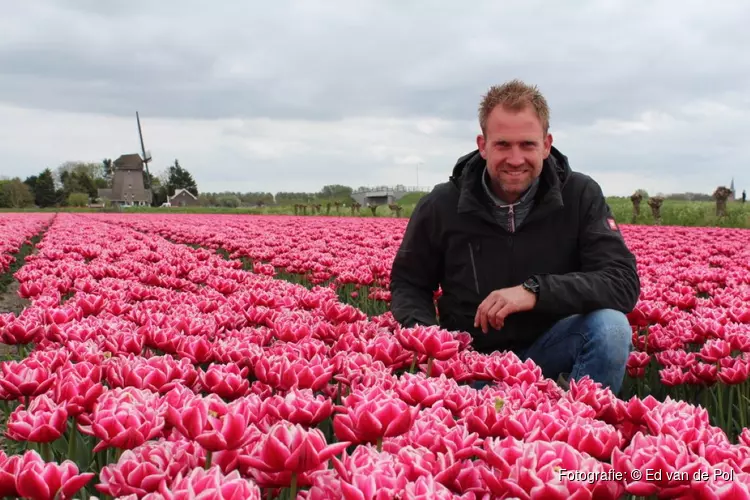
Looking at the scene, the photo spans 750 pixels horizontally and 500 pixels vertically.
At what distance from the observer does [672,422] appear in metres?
1.91

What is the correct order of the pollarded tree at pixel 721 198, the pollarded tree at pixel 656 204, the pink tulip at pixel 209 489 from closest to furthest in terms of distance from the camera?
1. the pink tulip at pixel 209 489
2. the pollarded tree at pixel 656 204
3. the pollarded tree at pixel 721 198

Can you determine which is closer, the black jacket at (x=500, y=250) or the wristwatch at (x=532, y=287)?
the wristwatch at (x=532, y=287)

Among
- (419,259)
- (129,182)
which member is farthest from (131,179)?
(419,259)

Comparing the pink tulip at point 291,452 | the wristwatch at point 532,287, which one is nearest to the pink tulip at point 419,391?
the pink tulip at point 291,452

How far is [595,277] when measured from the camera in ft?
12.7

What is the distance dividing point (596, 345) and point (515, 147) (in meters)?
A: 1.25

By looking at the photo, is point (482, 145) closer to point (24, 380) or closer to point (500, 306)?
point (500, 306)

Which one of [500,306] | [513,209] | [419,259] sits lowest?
[500,306]

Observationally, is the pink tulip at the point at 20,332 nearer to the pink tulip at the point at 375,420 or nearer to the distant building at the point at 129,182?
the pink tulip at the point at 375,420

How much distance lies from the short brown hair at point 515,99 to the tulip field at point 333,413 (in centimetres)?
143

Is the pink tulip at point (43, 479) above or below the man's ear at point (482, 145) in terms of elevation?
below

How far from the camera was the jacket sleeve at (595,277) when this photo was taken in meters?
3.73

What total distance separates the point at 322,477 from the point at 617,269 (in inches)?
115

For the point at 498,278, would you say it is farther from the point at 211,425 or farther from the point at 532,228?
the point at 211,425
